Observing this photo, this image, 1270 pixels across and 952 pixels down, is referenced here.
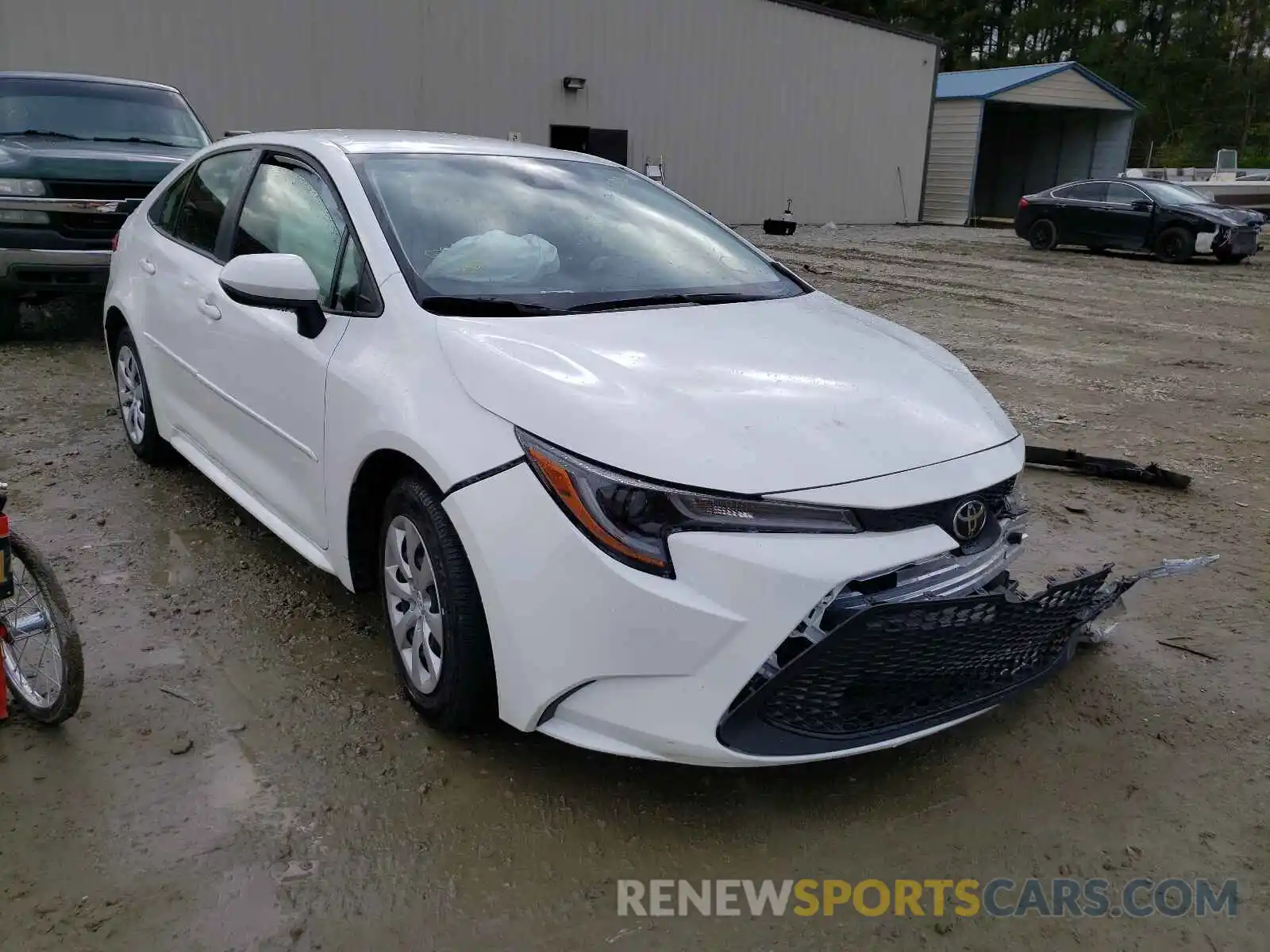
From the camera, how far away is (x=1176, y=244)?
16.6 meters

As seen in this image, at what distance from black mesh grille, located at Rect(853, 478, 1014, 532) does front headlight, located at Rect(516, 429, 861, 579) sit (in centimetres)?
9

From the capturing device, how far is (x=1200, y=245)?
1633 centimetres

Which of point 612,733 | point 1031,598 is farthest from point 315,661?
point 1031,598

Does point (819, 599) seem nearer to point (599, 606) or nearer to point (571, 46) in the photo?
point (599, 606)

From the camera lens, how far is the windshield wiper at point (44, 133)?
25.4 ft

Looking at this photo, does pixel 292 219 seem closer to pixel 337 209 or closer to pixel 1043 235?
pixel 337 209

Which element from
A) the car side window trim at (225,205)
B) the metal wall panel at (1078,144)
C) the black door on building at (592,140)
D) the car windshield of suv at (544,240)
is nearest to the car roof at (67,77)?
the car side window trim at (225,205)

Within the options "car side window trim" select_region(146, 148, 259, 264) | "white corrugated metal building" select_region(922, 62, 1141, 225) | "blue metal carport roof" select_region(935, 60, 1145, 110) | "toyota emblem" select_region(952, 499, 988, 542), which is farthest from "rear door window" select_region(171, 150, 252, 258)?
"white corrugated metal building" select_region(922, 62, 1141, 225)

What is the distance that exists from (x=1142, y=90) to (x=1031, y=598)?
2209 inches

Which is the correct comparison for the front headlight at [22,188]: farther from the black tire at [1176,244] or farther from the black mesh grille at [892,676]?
the black tire at [1176,244]

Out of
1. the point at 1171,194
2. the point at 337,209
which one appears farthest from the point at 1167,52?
the point at 337,209

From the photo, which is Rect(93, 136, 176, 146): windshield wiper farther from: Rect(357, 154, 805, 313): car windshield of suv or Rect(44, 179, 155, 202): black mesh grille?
Rect(357, 154, 805, 313): car windshield of suv

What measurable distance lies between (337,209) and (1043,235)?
58.3ft

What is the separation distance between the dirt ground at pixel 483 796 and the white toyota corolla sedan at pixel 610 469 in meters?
0.27
